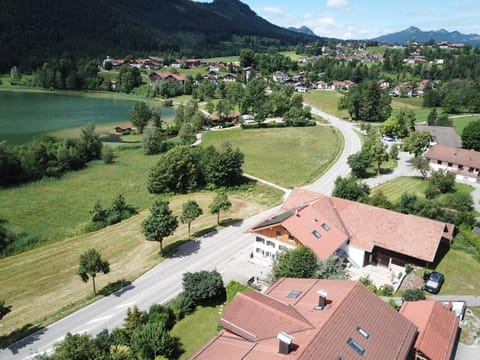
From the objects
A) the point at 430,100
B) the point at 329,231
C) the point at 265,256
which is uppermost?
the point at 430,100

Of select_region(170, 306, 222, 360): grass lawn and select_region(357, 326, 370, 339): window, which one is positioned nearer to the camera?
select_region(357, 326, 370, 339): window

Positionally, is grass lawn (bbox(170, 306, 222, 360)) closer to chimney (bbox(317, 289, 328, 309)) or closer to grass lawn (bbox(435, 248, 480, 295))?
chimney (bbox(317, 289, 328, 309))

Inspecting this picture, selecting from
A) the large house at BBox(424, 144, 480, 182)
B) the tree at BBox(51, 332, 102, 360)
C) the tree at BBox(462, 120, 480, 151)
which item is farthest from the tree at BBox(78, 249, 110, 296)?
the tree at BBox(462, 120, 480, 151)

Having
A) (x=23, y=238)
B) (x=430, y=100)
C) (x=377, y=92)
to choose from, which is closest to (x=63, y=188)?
(x=23, y=238)

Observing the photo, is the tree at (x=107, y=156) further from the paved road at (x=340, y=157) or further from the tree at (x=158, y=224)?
the paved road at (x=340, y=157)

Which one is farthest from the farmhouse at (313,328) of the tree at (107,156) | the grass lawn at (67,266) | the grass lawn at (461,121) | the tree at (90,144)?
the grass lawn at (461,121)

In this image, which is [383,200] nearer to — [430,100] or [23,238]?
[23,238]

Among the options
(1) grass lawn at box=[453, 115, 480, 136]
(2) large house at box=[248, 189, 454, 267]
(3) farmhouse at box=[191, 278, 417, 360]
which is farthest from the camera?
(1) grass lawn at box=[453, 115, 480, 136]
